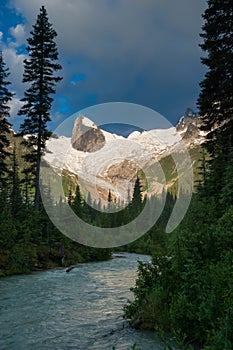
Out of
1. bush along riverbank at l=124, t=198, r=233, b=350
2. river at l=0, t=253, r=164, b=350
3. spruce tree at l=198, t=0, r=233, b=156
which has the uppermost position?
spruce tree at l=198, t=0, r=233, b=156

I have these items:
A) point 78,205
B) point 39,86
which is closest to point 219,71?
point 39,86

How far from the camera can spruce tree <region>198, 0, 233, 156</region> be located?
2059 cm

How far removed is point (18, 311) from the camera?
11391mm

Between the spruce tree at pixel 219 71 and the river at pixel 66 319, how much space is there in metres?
11.7

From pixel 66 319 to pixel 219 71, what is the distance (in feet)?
57.6

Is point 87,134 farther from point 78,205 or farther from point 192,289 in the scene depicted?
point 192,289

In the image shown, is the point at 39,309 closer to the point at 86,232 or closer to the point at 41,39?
the point at 41,39

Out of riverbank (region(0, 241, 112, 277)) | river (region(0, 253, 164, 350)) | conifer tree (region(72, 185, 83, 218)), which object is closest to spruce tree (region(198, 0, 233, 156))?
river (region(0, 253, 164, 350))

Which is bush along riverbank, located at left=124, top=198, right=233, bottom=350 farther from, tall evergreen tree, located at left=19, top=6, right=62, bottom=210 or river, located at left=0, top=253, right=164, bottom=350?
tall evergreen tree, located at left=19, top=6, right=62, bottom=210

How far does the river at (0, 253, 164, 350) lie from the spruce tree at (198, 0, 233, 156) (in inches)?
459

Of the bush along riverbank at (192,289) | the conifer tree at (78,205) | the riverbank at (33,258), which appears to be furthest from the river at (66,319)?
the conifer tree at (78,205)

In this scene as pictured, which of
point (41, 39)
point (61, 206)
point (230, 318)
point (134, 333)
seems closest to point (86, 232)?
point (61, 206)

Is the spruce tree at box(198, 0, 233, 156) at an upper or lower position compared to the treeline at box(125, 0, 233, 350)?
upper

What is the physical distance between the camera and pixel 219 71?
69.5ft
